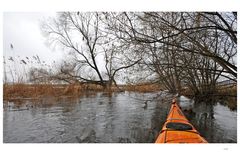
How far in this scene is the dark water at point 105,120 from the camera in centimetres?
193

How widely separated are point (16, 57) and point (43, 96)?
2.16 feet

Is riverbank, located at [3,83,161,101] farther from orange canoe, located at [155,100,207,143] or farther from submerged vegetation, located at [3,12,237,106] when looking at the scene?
orange canoe, located at [155,100,207,143]

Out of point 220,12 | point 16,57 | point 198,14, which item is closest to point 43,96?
point 16,57

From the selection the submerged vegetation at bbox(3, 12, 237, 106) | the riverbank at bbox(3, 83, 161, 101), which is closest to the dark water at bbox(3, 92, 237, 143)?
the riverbank at bbox(3, 83, 161, 101)

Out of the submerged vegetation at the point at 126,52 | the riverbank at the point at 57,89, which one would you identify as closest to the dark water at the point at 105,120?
the riverbank at the point at 57,89

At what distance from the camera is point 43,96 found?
2443 mm

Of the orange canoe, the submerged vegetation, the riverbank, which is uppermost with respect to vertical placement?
the submerged vegetation

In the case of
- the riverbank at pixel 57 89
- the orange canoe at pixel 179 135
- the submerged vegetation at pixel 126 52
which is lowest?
the orange canoe at pixel 179 135

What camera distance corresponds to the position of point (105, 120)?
2.46 m

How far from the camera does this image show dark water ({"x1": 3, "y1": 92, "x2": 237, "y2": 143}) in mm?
1928

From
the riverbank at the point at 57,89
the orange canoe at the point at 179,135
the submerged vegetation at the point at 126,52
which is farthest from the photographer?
the riverbank at the point at 57,89

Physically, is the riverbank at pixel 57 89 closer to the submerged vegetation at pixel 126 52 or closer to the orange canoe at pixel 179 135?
the submerged vegetation at pixel 126 52

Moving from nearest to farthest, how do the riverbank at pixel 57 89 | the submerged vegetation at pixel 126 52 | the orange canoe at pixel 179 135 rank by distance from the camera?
the orange canoe at pixel 179 135
the submerged vegetation at pixel 126 52
the riverbank at pixel 57 89

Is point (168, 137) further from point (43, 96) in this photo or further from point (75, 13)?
point (43, 96)
